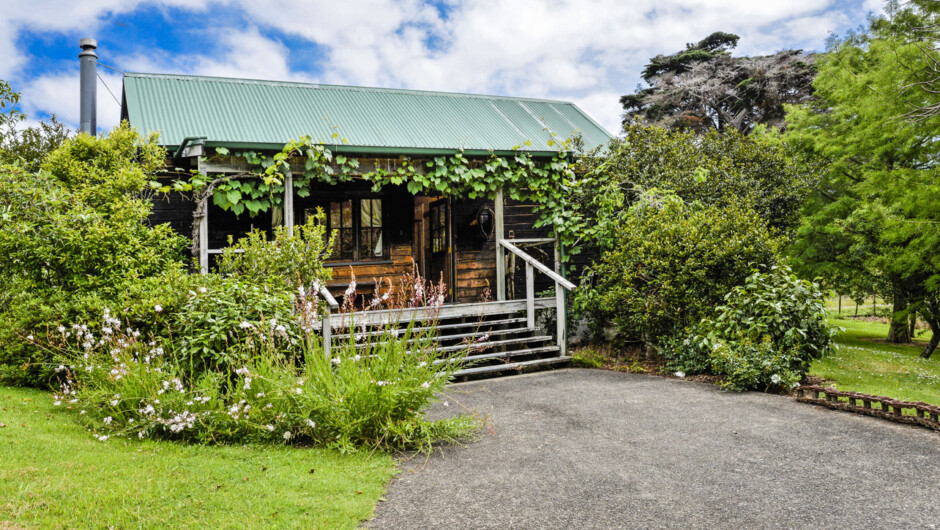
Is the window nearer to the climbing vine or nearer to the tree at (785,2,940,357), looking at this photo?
the climbing vine

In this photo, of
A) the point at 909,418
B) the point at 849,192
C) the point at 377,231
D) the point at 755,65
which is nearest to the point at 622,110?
the point at 755,65

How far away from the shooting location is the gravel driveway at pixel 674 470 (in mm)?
3527

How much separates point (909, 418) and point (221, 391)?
6.38 m

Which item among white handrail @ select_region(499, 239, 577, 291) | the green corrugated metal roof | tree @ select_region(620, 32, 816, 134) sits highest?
tree @ select_region(620, 32, 816, 134)

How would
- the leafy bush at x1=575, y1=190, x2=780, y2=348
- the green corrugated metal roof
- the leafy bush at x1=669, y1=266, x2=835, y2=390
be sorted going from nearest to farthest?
the leafy bush at x1=669, y1=266, x2=835, y2=390
the leafy bush at x1=575, y1=190, x2=780, y2=348
the green corrugated metal roof

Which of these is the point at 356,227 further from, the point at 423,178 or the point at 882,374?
the point at 882,374

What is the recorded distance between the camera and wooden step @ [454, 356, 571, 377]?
801 cm

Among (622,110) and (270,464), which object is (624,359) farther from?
(622,110)

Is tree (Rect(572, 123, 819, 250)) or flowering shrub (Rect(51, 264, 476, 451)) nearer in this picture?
flowering shrub (Rect(51, 264, 476, 451))

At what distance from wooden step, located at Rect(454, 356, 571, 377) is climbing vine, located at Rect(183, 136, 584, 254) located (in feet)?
6.75

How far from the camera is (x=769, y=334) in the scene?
7.20 metres

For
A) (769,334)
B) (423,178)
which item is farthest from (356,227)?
(769,334)

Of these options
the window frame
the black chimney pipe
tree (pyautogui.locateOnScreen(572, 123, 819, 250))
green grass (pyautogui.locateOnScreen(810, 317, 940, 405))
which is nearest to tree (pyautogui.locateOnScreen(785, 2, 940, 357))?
green grass (pyautogui.locateOnScreen(810, 317, 940, 405))

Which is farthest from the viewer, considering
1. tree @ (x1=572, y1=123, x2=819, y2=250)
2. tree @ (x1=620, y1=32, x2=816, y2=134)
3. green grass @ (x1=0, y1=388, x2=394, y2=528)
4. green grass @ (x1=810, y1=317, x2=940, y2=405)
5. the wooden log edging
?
tree @ (x1=620, y1=32, x2=816, y2=134)
